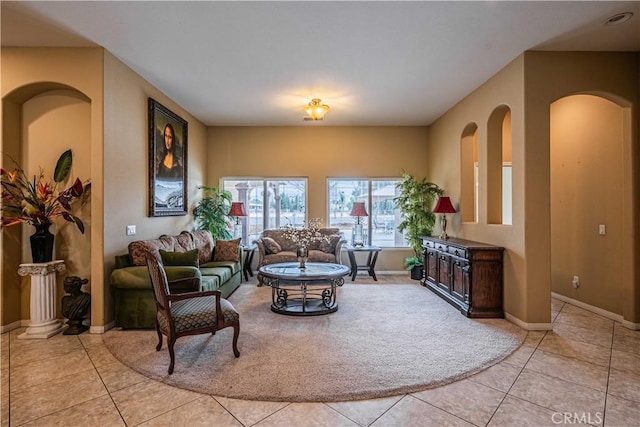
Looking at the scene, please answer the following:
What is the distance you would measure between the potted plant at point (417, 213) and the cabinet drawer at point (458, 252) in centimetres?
149

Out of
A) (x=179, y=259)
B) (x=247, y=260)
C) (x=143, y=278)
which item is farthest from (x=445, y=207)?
(x=143, y=278)

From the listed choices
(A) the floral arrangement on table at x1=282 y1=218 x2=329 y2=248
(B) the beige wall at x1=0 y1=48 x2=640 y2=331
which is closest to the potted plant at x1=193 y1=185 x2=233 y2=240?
(A) the floral arrangement on table at x1=282 y1=218 x2=329 y2=248

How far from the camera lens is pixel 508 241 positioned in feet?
13.8

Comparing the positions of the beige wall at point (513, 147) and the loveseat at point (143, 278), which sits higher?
the beige wall at point (513, 147)

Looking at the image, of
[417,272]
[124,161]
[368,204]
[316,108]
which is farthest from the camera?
[368,204]

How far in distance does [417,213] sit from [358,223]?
138 cm

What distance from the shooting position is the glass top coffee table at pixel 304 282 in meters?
4.29

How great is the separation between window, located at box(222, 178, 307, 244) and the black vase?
395cm

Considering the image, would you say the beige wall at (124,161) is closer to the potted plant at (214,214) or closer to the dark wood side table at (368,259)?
the potted plant at (214,214)

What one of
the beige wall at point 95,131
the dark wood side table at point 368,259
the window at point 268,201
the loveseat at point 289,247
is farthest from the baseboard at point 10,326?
the dark wood side table at point 368,259

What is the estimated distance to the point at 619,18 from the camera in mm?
3217

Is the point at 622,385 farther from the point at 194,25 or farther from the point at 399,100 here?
the point at 194,25

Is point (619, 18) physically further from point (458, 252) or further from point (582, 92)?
point (458, 252)

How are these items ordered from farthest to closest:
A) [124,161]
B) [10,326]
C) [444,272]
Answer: [444,272] < [124,161] < [10,326]
